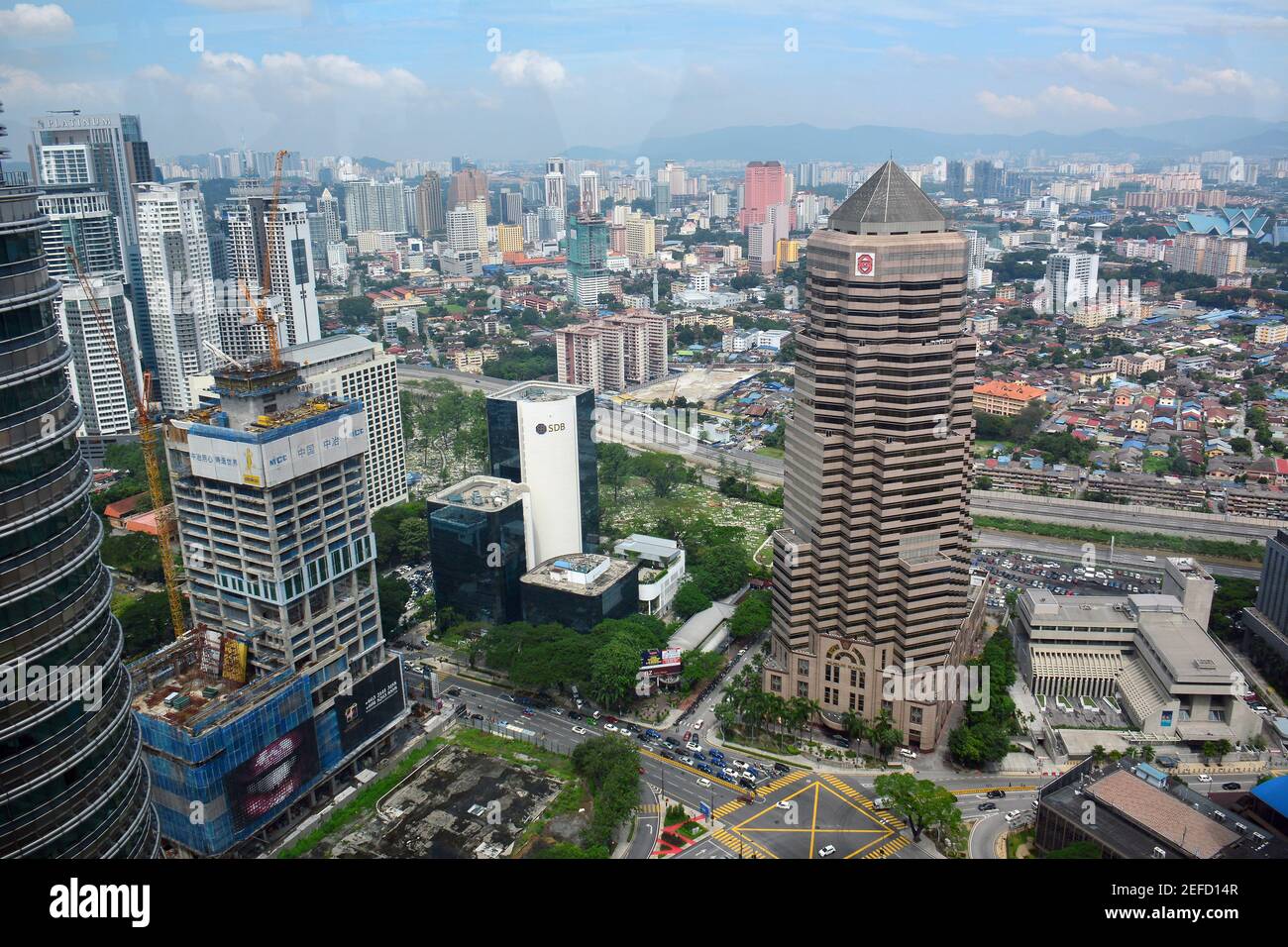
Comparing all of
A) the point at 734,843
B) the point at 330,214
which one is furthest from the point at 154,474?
the point at 330,214

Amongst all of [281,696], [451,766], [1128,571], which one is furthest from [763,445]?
[281,696]

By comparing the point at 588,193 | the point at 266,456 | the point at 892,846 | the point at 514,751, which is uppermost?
the point at 588,193

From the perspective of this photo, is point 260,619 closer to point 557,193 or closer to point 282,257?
point 282,257

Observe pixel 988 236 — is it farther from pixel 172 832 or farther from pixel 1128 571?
pixel 172 832

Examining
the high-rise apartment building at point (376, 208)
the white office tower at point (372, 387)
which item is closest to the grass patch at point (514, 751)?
the white office tower at point (372, 387)

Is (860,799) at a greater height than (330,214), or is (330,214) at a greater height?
(330,214)

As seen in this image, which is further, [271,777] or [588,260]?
[588,260]
